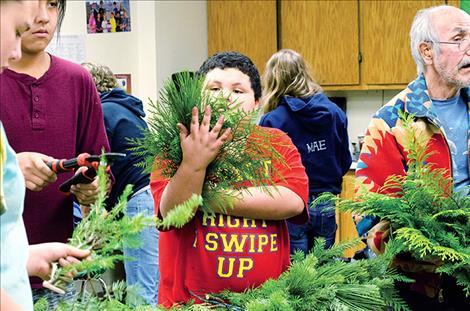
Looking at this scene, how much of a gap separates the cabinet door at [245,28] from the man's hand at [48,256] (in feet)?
16.6

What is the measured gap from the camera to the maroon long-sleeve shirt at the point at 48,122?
1725mm

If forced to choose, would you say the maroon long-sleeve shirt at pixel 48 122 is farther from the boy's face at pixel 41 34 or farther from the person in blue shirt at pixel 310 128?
the person in blue shirt at pixel 310 128

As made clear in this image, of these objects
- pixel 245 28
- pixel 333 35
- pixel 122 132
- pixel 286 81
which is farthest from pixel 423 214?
pixel 245 28

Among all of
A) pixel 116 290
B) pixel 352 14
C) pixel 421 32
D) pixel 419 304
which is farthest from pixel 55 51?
pixel 116 290

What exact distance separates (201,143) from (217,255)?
312mm

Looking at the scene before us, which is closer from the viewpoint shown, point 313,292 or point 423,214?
point 313,292

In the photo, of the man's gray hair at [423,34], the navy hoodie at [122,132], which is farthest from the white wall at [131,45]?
the man's gray hair at [423,34]

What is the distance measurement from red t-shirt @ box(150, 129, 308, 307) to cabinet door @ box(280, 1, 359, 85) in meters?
4.04

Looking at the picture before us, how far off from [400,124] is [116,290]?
1239 mm

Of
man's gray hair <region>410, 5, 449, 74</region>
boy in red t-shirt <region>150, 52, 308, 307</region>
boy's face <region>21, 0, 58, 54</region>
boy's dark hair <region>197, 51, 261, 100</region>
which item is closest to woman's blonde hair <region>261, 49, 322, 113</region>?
man's gray hair <region>410, 5, 449, 74</region>

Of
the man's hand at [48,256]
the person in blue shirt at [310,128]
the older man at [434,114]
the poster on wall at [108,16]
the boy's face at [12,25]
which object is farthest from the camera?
the poster on wall at [108,16]

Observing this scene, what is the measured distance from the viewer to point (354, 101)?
20.1 feet

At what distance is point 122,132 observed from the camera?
11.3 feet

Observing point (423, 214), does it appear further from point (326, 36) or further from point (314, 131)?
point (326, 36)
